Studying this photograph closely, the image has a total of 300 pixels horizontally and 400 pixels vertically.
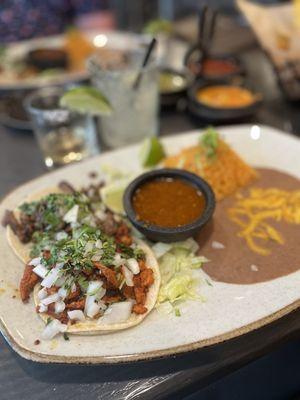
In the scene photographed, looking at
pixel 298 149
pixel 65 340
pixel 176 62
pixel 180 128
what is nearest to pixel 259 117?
pixel 180 128

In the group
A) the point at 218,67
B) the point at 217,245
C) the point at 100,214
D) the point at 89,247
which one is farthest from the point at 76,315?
the point at 218,67

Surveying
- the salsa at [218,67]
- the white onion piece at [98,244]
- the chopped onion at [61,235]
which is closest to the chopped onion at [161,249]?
the white onion piece at [98,244]

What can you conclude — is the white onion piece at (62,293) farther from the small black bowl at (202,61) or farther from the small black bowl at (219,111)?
the small black bowl at (202,61)

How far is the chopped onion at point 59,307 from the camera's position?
1.61 metres

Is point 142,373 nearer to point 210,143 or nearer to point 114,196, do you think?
point 114,196

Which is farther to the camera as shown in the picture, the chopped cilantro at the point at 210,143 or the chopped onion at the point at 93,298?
the chopped cilantro at the point at 210,143

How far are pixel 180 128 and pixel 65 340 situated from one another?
2.03 m

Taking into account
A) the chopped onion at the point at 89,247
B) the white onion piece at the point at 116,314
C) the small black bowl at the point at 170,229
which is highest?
the chopped onion at the point at 89,247

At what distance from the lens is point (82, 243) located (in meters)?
1.72

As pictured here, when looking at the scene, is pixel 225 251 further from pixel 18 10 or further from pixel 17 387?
pixel 18 10

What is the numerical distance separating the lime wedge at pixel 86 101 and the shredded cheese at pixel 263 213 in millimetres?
937

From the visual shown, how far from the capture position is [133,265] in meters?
1.76

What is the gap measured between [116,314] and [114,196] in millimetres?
769

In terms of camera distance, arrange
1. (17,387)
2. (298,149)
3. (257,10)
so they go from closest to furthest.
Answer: (17,387) < (298,149) < (257,10)
